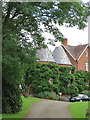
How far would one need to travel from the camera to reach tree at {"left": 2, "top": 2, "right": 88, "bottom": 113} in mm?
7523

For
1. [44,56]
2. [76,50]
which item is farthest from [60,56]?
[76,50]

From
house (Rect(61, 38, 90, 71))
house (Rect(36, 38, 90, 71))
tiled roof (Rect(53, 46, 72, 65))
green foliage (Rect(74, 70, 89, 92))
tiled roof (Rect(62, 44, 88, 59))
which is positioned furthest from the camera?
tiled roof (Rect(62, 44, 88, 59))

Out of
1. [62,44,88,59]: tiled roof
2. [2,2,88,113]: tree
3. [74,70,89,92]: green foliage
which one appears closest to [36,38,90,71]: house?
[62,44,88,59]: tiled roof

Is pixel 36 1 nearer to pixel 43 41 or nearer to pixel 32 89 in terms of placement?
pixel 43 41

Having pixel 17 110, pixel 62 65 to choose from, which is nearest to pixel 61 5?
pixel 17 110

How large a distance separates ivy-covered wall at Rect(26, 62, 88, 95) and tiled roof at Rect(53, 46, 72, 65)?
1.09 m

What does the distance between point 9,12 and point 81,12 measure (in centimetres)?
362

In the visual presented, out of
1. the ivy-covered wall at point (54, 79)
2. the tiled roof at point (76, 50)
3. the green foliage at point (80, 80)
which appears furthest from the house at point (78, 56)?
the ivy-covered wall at point (54, 79)

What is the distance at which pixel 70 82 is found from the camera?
2373 cm

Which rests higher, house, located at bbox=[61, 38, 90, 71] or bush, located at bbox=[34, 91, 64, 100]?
house, located at bbox=[61, 38, 90, 71]

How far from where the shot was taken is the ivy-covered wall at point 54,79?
67.7 ft

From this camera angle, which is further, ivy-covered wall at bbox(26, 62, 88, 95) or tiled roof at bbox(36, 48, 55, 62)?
tiled roof at bbox(36, 48, 55, 62)

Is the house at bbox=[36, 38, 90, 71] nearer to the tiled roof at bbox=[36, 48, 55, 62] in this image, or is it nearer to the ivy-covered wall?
the tiled roof at bbox=[36, 48, 55, 62]

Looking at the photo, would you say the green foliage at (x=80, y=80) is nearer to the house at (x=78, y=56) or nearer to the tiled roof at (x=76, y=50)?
the house at (x=78, y=56)
